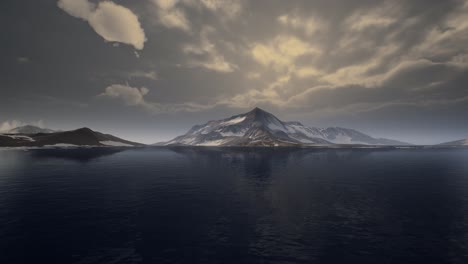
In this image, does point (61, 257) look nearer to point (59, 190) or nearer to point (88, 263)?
point (88, 263)

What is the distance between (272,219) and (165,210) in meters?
18.4

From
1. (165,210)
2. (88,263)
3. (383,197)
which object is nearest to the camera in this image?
(88,263)

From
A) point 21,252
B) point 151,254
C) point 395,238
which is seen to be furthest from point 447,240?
point 21,252

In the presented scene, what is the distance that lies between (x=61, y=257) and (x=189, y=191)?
103 ft

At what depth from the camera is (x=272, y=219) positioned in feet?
108

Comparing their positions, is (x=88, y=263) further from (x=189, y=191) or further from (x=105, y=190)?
(x=105, y=190)

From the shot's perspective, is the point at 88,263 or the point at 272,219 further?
the point at 272,219

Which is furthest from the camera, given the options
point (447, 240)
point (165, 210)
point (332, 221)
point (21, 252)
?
point (165, 210)

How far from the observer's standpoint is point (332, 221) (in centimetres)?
3203

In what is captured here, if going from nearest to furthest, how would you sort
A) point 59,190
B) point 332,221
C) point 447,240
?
point 447,240, point 332,221, point 59,190

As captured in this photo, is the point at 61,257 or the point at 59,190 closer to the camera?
the point at 61,257

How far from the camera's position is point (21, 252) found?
2222 centimetres

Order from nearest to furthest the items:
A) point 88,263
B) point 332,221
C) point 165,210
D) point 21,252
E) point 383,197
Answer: point 88,263 < point 21,252 < point 332,221 < point 165,210 < point 383,197

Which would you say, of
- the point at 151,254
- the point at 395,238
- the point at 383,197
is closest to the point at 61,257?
the point at 151,254
